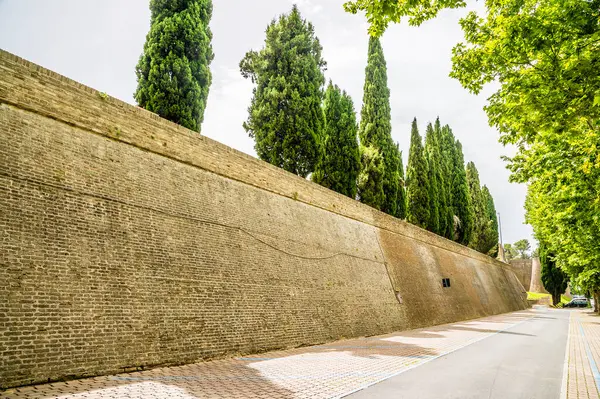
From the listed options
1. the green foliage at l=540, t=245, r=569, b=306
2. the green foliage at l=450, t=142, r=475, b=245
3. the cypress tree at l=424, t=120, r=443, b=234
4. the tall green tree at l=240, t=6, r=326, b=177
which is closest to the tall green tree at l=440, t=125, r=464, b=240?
the green foliage at l=450, t=142, r=475, b=245

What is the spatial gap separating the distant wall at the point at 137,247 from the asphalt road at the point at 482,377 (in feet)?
13.3

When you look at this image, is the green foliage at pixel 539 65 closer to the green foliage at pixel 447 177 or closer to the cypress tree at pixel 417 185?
the cypress tree at pixel 417 185

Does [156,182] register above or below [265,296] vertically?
above

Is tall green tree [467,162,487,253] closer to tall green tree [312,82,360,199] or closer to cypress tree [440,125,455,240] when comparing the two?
cypress tree [440,125,455,240]

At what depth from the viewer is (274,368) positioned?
26.7 feet

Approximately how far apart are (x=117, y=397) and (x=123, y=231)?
3.64 meters

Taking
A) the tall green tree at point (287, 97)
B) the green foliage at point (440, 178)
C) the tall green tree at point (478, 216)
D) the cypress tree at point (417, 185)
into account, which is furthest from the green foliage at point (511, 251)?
the tall green tree at point (287, 97)

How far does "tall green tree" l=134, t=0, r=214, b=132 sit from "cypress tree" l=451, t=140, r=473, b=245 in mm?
30189

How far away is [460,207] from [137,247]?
38.1 metres

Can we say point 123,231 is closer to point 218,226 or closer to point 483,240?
point 218,226

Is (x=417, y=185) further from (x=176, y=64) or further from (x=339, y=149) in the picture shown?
(x=176, y=64)

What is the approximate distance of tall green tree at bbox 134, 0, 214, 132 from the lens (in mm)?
15172

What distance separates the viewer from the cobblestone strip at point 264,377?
5.80 meters

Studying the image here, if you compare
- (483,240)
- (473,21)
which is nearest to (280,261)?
(473,21)
